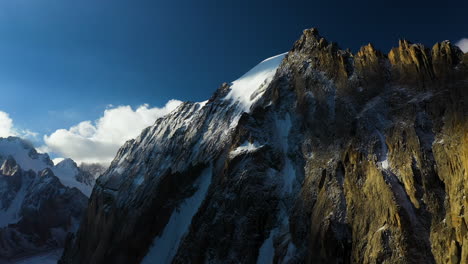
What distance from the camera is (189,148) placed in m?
69.9

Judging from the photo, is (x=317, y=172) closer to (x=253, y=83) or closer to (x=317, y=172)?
(x=317, y=172)

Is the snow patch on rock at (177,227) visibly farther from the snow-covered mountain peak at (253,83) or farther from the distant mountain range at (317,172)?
the snow-covered mountain peak at (253,83)

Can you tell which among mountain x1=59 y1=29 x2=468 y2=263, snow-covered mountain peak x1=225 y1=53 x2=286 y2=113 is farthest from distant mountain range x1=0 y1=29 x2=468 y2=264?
snow-covered mountain peak x1=225 y1=53 x2=286 y2=113

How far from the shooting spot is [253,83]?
2904 inches

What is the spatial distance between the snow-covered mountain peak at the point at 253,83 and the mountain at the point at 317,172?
49 cm

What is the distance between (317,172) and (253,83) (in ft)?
111

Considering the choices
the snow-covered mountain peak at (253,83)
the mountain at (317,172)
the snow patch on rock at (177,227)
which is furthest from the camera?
the snow-covered mountain peak at (253,83)

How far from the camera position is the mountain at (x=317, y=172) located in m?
31.4

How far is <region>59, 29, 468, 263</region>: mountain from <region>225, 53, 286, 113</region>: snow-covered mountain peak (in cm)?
49

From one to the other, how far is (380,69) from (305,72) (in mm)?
13178

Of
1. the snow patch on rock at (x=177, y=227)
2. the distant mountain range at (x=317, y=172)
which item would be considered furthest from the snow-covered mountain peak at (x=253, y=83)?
the snow patch on rock at (x=177, y=227)

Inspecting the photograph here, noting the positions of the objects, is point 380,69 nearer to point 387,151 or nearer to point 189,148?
point 387,151

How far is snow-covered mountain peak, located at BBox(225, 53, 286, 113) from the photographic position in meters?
66.8

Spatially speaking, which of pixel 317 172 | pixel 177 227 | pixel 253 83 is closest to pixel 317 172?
pixel 317 172
